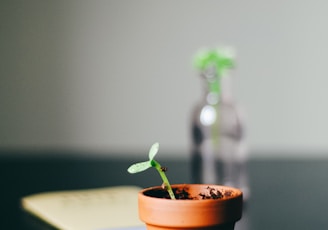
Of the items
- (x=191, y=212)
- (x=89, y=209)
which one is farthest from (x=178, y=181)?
(x=191, y=212)

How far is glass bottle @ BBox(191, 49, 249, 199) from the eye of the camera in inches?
69.1

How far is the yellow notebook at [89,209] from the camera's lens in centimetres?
120

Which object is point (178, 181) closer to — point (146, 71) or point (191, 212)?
point (191, 212)

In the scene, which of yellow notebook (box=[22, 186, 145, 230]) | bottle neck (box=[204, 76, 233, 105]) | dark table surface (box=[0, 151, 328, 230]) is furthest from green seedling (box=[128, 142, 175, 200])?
bottle neck (box=[204, 76, 233, 105])

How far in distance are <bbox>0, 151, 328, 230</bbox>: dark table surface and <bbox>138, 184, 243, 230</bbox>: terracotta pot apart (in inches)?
18.7

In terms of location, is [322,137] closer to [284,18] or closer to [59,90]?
[284,18]

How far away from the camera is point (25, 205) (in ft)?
4.95

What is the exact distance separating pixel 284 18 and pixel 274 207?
1.89 m

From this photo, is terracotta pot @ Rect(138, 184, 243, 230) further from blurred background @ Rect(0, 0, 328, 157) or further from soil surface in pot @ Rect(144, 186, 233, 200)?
blurred background @ Rect(0, 0, 328, 157)

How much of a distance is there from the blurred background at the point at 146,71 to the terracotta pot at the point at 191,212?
236 cm

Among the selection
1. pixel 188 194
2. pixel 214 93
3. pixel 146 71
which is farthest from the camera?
pixel 146 71

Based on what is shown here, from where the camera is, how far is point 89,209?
136cm

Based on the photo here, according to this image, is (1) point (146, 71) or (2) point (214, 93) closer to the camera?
(2) point (214, 93)

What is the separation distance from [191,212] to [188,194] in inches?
4.1
